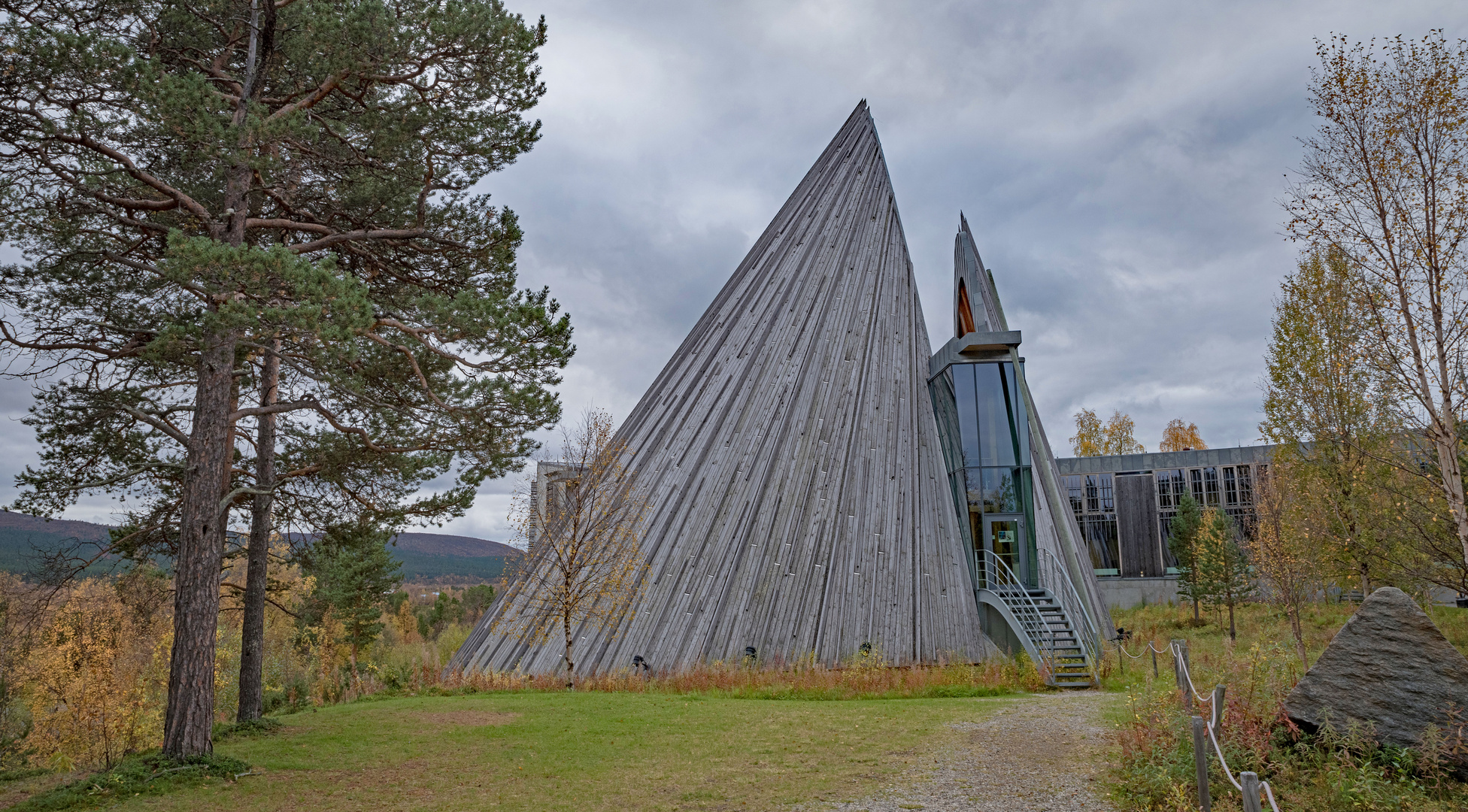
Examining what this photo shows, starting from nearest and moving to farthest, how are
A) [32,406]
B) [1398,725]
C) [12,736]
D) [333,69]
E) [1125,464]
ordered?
1. [1398,725]
2. [333,69]
3. [32,406]
4. [12,736]
5. [1125,464]

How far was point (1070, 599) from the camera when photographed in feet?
42.2

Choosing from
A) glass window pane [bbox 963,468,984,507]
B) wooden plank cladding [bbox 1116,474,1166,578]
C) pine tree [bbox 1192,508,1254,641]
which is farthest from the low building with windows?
glass window pane [bbox 963,468,984,507]

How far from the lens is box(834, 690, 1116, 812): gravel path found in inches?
188

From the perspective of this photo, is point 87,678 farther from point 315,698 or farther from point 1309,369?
point 1309,369

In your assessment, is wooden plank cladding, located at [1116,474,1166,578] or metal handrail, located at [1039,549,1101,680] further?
wooden plank cladding, located at [1116,474,1166,578]

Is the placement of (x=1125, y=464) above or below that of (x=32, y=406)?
above

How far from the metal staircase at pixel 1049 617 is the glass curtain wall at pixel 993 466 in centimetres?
21

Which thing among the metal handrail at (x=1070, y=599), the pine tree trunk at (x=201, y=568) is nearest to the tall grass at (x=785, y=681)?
the metal handrail at (x=1070, y=599)

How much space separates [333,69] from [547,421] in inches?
133

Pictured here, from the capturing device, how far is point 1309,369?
13648 mm

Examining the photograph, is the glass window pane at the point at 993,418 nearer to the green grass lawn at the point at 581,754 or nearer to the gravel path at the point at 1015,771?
the green grass lawn at the point at 581,754

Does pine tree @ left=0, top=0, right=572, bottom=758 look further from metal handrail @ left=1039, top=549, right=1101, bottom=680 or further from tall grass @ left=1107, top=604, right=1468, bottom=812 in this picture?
metal handrail @ left=1039, top=549, right=1101, bottom=680

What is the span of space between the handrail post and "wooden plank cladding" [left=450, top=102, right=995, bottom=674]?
7.96m

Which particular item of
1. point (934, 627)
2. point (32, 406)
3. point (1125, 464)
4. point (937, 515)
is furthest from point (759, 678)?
point (1125, 464)
